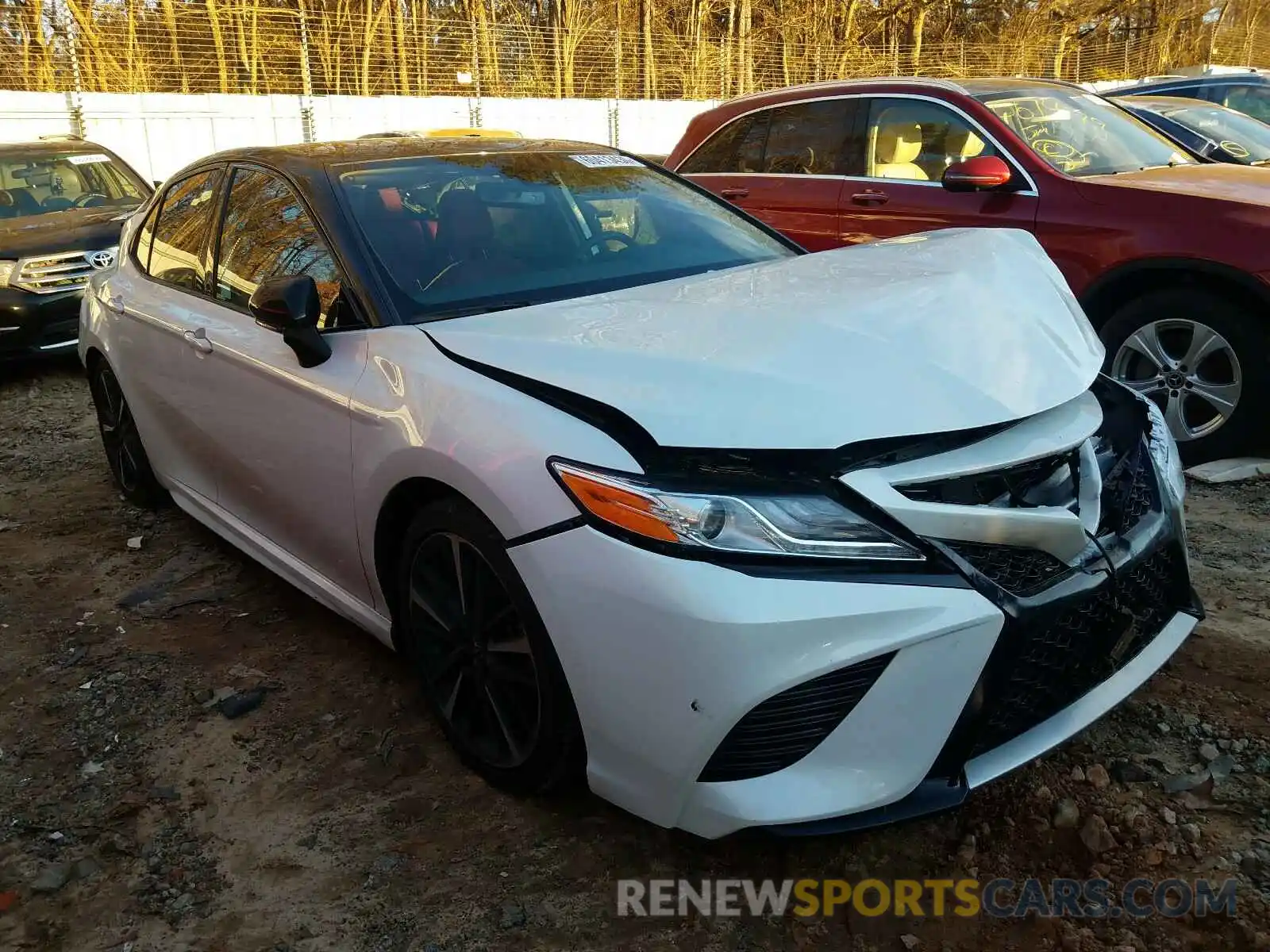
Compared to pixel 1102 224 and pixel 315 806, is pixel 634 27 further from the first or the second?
pixel 315 806

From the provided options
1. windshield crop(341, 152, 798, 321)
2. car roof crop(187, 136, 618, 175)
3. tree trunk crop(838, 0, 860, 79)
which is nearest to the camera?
windshield crop(341, 152, 798, 321)

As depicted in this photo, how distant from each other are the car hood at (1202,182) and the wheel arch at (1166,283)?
0.30 m

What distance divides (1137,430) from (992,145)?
325cm

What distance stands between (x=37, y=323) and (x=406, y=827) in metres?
6.07

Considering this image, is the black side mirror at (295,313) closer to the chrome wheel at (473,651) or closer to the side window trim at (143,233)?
the chrome wheel at (473,651)

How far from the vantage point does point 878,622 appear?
1.90 metres

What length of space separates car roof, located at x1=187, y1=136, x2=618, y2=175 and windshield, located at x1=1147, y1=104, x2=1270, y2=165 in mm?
5729

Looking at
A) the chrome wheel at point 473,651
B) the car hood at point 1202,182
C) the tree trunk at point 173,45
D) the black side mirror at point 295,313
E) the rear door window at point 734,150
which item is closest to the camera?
the chrome wheel at point 473,651

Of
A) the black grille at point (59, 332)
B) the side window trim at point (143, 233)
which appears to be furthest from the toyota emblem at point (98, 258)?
the side window trim at point (143, 233)

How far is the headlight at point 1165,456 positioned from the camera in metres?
2.55

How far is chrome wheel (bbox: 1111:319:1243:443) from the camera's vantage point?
4457 mm

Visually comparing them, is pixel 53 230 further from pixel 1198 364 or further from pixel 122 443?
pixel 1198 364

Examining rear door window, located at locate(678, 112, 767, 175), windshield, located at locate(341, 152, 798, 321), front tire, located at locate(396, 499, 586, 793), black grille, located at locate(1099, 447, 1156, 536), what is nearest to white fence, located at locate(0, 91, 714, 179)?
rear door window, located at locate(678, 112, 767, 175)

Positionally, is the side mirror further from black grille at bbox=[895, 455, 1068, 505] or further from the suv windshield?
black grille at bbox=[895, 455, 1068, 505]
